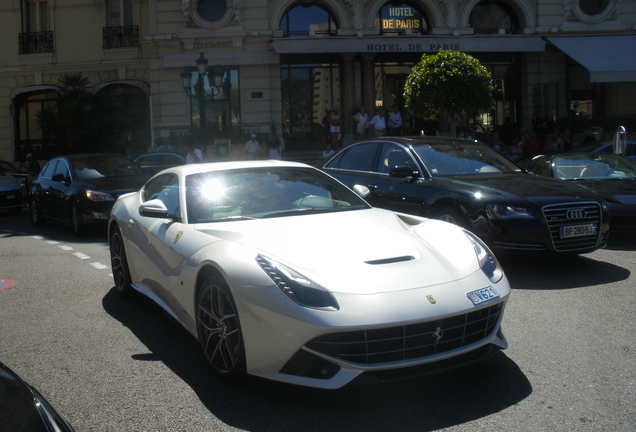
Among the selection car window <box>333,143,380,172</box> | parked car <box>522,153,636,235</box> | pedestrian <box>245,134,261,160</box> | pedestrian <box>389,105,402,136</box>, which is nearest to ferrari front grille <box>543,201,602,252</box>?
parked car <box>522,153,636,235</box>

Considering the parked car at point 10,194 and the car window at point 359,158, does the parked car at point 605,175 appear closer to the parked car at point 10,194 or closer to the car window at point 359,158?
the car window at point 359,158

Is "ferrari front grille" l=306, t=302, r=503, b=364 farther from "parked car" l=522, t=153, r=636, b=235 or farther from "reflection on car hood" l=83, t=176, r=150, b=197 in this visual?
"reflection on car hood" l=83, t=176, r=150, b=197

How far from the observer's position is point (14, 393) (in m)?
2.04

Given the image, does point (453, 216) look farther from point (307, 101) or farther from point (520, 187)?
point (307, 101)

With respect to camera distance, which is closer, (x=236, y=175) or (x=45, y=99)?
(x=236, y=175)

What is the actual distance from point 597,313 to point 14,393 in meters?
4.77

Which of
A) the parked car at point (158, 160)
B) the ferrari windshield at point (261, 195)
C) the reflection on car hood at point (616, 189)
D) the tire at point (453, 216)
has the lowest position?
the tire at point (453, 216)

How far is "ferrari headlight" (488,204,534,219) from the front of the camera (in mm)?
6949

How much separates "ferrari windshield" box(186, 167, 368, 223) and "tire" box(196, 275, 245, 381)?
2.44 ft

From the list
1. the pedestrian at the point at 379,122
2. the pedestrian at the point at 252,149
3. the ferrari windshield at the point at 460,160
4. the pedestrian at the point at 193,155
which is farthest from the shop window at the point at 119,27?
the ferrari windshield at the point at 460,160

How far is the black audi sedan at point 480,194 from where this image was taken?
694 cm

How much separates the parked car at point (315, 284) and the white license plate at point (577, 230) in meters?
2.64

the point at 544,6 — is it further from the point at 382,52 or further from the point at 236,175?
the point at 236,175

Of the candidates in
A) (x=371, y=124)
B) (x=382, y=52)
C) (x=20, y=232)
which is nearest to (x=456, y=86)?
(x=371, y=124)
